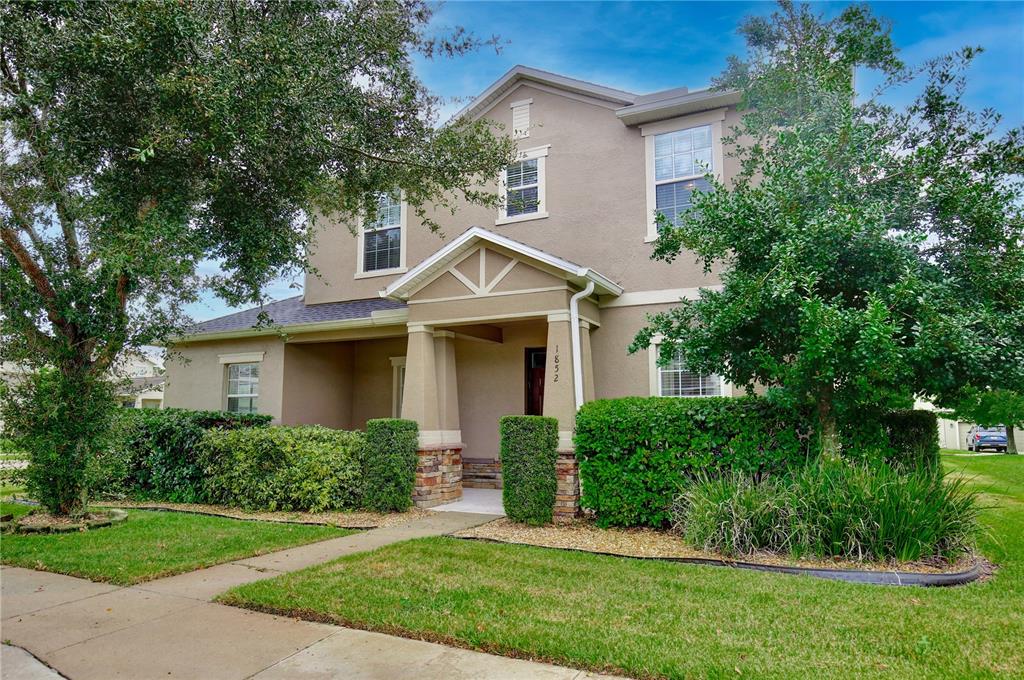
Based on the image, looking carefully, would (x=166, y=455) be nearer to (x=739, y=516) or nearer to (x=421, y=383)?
(x=421, y=383)

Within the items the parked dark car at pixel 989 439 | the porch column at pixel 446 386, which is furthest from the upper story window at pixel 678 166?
the parked dark car at pixel 989 439

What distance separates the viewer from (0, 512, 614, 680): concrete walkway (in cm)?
385

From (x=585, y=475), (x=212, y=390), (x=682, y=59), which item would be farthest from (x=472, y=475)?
(x=682, y=59)

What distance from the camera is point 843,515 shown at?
20.3 feet

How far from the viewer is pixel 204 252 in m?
7.71

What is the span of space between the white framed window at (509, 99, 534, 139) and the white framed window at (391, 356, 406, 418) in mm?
5505

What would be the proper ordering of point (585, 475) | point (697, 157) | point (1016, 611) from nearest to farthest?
1. point (1016, 611)
2. point (585, 475)
3. point (697, 157)

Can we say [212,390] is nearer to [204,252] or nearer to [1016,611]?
[204,252]

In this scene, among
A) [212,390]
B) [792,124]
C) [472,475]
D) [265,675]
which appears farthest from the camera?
[212,390]

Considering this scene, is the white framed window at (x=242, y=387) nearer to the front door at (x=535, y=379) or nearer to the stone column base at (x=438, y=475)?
the stone column base at (x=438, y=475)

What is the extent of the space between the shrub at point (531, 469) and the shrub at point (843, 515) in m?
2.12

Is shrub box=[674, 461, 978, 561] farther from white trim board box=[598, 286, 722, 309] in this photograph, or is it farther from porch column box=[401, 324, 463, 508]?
porch column box=[401, 324, 463, 508]

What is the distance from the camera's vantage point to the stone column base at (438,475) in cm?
988

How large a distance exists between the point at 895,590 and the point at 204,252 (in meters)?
8.13
